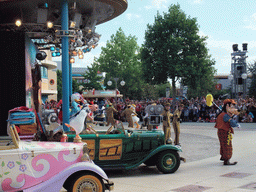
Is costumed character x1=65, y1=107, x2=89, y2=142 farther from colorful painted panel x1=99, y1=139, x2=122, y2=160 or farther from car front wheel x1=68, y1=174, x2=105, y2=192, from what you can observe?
car front wheel x1=68, y1=174, x2=105, y2=192

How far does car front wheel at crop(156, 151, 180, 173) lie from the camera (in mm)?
8219

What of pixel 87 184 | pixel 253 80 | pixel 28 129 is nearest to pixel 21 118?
pixel 28 129

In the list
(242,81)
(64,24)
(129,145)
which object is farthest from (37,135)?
(242,81)

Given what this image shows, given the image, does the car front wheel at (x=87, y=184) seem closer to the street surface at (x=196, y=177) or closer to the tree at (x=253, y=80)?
the street surface at (x=196, y=177)

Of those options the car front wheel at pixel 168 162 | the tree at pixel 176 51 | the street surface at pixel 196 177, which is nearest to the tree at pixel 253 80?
the tree at pixel 176 51

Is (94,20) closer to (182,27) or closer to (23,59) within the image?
(23,59)

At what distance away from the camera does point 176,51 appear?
108ft

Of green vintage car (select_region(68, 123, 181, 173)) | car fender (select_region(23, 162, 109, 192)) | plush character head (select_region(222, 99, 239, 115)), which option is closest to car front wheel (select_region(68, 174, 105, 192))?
car fender (select_region(23, 162, 109, 192))

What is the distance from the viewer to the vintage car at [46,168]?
5.20 m

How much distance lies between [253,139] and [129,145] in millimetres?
8904

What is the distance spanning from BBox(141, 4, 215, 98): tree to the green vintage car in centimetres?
2468

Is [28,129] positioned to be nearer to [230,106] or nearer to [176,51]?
[230,106]

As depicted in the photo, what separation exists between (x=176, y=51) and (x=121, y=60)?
1925 cm

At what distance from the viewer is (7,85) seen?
612 inches
